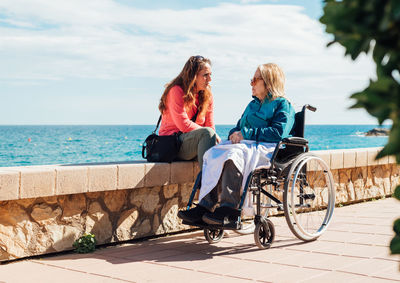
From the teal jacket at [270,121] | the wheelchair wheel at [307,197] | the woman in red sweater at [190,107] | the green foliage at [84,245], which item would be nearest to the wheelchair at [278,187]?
the wheelchair wheel at [307,197]

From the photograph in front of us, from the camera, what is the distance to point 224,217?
3.74 meters

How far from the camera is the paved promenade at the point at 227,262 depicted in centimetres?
326

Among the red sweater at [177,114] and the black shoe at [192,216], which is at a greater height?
the red sweater at [177,114]

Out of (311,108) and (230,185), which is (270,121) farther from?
(230,185)

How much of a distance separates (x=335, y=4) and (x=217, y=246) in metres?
A: 3.34

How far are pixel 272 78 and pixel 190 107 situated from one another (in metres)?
0.78

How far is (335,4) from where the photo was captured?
1041mm

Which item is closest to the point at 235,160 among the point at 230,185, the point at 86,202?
the point at 230,185

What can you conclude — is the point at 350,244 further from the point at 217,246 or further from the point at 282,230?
the point at 217,246

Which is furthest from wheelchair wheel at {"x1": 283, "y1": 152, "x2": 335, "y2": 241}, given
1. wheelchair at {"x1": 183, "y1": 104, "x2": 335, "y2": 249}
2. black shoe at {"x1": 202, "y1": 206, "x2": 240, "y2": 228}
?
black shoe at {"x1": 202, "y1": 206, "x2": 240, "y2": 228}

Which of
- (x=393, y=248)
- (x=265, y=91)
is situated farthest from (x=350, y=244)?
(x=393, y=248)

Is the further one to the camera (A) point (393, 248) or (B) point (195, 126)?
(B) point (195, 126)

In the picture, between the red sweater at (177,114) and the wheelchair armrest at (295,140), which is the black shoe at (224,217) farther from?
the red sweater at (177,114)

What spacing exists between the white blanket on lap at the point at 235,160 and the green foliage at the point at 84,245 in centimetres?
88
